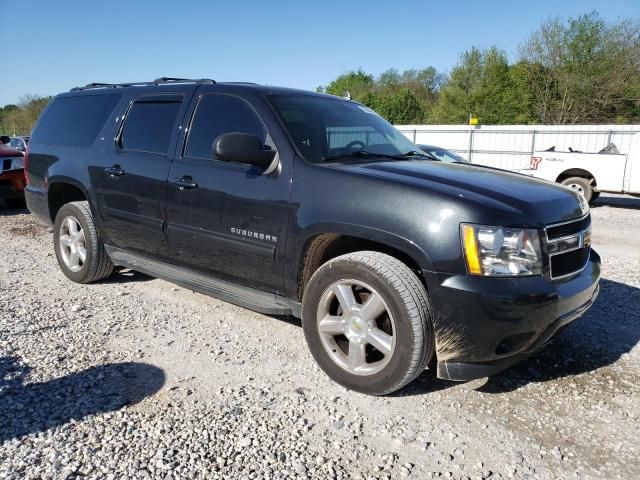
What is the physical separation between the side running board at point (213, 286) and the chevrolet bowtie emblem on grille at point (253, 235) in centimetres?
41

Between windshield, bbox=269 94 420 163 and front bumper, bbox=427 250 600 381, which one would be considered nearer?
front bumper, bbox=427 250 600 381

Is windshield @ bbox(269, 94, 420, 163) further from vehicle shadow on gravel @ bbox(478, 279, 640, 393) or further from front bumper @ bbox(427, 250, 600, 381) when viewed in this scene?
vehicle shadow on gravel @ bbox(478, 279, 640, 393)

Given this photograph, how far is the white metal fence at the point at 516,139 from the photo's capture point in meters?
17.0

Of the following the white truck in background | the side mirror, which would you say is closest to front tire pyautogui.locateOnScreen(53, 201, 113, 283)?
the side mirror

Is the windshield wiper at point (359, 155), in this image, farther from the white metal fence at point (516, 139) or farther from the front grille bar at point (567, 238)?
the white metal fence at point (516, 139)

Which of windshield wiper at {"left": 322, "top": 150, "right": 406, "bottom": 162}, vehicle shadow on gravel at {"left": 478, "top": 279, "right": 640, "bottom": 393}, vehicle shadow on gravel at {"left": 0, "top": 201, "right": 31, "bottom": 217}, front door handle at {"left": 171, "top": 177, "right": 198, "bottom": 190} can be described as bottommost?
vehicle shadow on gravel at {"left": 478, "top": 279, "right": 640, "bottom": 393}

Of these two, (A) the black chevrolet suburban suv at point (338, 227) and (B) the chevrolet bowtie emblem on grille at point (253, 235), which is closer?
(A) the black chevrolet suburban suv at point (338, 227)

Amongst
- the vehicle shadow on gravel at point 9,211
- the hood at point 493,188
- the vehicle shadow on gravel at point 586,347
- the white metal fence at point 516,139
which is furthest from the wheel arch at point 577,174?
the vehicle shadow on gravel at point 9,211

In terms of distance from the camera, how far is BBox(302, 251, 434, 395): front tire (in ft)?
8.93

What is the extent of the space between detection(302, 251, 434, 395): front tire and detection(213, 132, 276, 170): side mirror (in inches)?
33.3

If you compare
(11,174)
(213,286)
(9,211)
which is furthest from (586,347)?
(9,211)

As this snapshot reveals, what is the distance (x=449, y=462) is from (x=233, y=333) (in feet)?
6.53

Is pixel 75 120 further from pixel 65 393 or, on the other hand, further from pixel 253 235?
pixel 65 393

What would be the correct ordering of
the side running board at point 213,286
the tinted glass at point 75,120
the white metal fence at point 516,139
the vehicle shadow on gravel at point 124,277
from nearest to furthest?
the side running board at point 213,286, the tinted glass at point 75,120, the vehicle shadow on gravel at point 124,277, the white metal fence at point 516,139
